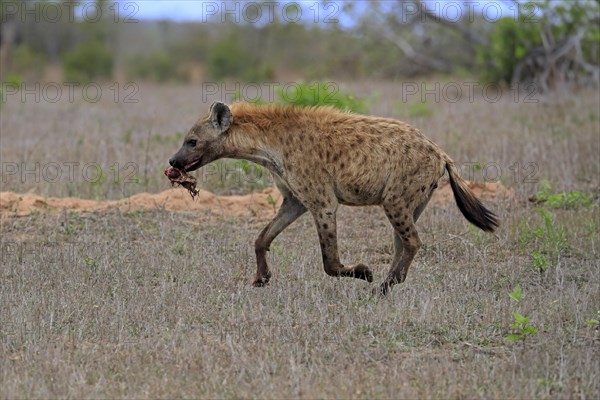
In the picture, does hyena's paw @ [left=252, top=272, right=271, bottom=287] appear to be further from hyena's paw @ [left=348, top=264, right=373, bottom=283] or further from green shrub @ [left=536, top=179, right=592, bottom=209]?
green shrub @ [left=536, top=179, right=592, bottom=209]

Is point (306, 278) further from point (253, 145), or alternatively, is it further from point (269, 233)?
point (253, 145)

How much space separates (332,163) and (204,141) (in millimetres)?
1030

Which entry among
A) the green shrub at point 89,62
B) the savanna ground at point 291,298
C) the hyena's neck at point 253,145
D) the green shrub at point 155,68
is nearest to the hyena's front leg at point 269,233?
the savanna ground at point 291,298

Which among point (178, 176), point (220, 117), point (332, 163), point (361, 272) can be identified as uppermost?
point (220, 117)

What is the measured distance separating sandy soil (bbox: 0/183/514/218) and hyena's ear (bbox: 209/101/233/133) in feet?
9.15

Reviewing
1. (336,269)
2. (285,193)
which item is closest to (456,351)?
(336,269)

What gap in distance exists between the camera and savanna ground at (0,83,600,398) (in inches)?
211

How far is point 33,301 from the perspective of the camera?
270 inches

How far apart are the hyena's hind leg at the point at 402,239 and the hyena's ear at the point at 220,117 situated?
1395mm

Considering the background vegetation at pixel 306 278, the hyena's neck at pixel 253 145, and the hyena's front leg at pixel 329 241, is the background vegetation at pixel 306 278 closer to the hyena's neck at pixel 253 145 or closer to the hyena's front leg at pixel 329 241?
the hyena's front leg at pixel 329 241

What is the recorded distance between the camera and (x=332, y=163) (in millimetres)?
7234
